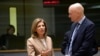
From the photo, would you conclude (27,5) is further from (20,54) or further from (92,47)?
(92,47)

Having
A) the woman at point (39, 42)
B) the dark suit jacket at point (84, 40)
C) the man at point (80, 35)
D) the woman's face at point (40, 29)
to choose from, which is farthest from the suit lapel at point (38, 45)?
the dark suit jacket at point (84, 40)

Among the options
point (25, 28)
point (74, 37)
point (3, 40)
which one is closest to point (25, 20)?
point (25, 28)

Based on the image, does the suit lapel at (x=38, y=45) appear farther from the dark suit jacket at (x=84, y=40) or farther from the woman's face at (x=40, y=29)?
the dark suit jacket at (x=84, y=40)

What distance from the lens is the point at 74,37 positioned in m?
5.12

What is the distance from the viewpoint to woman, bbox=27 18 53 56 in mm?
6070

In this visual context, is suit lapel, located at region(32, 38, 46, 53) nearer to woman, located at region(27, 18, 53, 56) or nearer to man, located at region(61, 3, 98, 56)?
woman, located at region(27, 18, 53, 56)

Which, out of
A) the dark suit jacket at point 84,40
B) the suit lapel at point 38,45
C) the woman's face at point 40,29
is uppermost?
the dark suit jacket at point 84,40

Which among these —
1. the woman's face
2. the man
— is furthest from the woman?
the man

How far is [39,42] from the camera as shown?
20.2 feet

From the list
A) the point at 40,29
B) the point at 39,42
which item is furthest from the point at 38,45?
the point at 40,29

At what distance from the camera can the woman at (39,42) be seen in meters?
6.07

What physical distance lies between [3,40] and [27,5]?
3.84 ft

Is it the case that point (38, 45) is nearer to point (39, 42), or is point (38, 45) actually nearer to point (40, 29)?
point (39, 42)

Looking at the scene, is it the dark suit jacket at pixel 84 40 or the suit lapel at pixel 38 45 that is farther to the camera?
the suit lapel at pixel 38 45
